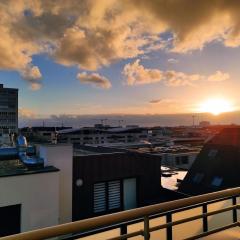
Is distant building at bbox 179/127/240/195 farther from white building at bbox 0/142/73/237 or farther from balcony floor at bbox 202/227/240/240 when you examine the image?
balcony floor at bbox 202/227/240/240

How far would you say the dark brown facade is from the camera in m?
9.94

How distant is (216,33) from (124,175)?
331 inches

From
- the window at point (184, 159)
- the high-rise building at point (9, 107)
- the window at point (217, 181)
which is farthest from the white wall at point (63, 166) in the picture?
the high-rise building at point (9, 107)

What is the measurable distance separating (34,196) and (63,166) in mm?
1584

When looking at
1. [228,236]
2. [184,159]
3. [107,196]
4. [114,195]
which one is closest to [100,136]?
[184,159]

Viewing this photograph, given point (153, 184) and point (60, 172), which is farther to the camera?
point (153, 184)

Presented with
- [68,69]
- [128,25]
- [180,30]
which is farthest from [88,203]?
[68,69]

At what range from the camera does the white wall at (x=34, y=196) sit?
749 centimetres

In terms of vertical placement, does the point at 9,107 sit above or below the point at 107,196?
above

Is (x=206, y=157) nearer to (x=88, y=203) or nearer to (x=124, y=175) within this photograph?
(x=124, y=175)

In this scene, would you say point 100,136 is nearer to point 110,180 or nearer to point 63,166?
point 110,180

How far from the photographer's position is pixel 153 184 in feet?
38.0

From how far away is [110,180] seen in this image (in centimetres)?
1048

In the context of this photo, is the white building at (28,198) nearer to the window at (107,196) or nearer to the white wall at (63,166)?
the white wall at (63,166)
